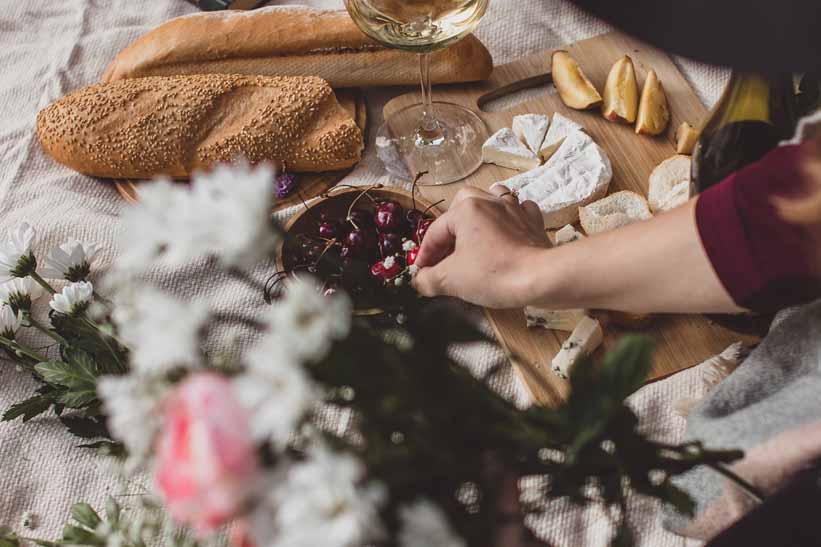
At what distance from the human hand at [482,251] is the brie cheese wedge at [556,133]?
7.3 inches

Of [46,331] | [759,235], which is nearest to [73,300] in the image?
[46,331]

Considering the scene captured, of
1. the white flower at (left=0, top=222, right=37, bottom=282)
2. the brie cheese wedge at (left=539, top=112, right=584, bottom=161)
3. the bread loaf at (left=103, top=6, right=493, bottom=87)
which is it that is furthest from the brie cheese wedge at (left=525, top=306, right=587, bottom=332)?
the white flower at (left=0, top=222, right=37, bottom=282)

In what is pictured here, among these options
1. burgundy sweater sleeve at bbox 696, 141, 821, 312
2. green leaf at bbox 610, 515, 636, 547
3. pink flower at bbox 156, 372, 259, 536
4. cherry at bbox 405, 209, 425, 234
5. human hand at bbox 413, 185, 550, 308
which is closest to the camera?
pink flower at bbox 156, 372, 259, 536

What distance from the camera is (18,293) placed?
0.67 m

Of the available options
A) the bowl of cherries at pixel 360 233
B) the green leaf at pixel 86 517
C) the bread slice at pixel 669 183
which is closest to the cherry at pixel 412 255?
the bowl of cherries at pixel 360 233

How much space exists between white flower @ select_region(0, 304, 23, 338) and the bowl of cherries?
237 mm

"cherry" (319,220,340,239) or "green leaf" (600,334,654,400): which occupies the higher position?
"green leaf" (600,334,654,400)

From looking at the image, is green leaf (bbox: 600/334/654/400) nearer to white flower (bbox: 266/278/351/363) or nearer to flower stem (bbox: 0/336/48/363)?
white flower (bbox: 266/278/351/363)

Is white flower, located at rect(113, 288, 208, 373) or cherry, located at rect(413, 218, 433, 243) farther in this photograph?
cherry, located at rect(413, 218, 433, 243)

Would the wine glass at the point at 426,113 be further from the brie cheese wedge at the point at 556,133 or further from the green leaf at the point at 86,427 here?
the green leaf at the point at 86,427

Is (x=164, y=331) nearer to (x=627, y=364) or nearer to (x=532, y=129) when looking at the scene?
(x=627, y=364)

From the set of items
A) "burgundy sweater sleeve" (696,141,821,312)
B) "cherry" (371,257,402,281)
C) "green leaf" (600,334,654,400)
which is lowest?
"cherry" (371,257,402,281)

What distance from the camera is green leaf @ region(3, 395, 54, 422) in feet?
2.13

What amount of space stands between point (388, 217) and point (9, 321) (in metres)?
0.36
